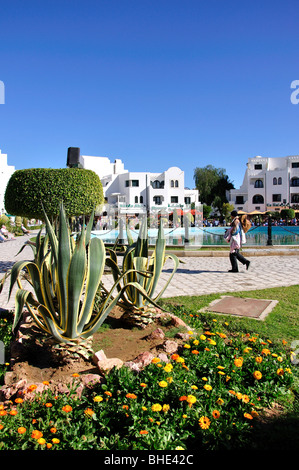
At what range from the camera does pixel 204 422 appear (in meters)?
2.34

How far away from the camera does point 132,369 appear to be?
2955 millimetres

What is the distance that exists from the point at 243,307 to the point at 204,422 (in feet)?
11.1

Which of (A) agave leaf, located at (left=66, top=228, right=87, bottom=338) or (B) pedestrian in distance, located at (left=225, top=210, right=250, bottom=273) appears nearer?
(A) agave leaf, located at (left=66, top=228, right=87, bottom=338)

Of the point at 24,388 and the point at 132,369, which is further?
the point at 132,369

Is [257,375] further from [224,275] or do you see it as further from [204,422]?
[224,275]

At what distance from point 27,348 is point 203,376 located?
69.1 inches

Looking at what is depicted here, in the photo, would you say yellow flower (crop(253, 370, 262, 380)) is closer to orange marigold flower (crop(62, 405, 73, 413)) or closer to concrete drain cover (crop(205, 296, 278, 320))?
orange marigold flower (crop(62, 405, 73, 413))

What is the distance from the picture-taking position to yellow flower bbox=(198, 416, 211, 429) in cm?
229

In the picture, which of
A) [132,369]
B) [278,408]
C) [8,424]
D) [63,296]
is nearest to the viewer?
[8,424]

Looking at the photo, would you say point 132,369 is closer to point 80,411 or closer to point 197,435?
point 80,411

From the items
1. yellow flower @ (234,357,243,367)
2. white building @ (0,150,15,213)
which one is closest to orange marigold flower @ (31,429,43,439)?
yellow flower @ (234,357,243,367)

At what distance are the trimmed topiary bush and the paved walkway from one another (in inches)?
58.3
